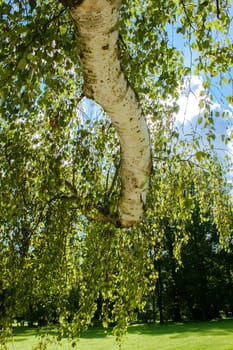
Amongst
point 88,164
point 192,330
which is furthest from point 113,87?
point 192,330

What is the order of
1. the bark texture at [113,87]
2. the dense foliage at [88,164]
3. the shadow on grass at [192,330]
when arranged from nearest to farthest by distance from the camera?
the bark texture at [113,87] < the dense foliage at [88,164] < the shadow on grass at [192,330]

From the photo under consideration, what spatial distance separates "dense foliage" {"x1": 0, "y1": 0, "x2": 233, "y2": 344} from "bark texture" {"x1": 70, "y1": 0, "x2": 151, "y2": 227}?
18.9 inches

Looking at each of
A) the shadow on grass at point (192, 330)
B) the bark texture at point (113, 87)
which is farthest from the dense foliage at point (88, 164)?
the shadow on grass at point (192, 330)

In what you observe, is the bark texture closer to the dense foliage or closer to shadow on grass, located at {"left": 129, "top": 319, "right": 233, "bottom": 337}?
the dense foliage

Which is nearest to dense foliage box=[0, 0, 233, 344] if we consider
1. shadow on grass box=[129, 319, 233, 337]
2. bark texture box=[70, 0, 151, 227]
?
bark texture box=[70, 0, 151, 227]

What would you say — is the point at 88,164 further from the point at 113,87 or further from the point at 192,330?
the point at 192,330

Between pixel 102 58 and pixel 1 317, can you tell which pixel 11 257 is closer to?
pixel 1 317

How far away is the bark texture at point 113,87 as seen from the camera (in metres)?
2.38

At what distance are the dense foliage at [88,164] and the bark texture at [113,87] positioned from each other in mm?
480

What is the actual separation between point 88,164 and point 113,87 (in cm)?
207

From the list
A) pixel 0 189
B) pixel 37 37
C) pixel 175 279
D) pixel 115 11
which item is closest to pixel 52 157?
pixel 0 189

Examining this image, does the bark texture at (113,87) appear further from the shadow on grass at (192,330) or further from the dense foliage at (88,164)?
the shadow on grass at (192,330)

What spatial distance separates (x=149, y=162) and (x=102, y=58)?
121cm

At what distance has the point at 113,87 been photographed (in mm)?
2828
